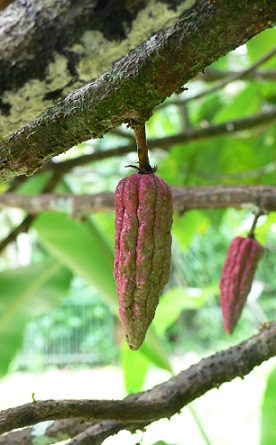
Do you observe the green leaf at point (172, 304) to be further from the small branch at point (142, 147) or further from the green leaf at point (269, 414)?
the small branch at point (142, 147)

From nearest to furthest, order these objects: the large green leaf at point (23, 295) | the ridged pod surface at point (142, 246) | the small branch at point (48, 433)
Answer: the ridged pod surface at point (142, 246) < the small branch at point (48, 433) < the large green leaf at point (23, 295)

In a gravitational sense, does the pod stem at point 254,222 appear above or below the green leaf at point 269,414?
above

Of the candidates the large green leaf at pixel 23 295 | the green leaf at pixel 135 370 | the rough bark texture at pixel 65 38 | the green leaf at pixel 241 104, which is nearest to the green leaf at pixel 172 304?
the large green leaf at pixel 23 295

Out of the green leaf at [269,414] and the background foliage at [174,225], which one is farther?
the background foliage at [174,225]

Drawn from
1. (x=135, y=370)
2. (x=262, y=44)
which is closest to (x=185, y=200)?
(x=135, y=370)

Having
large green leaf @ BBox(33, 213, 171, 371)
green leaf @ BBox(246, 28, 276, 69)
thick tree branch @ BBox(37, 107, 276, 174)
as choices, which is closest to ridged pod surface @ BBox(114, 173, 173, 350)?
large green leaf @ BBox(33, 213, 171, 371)

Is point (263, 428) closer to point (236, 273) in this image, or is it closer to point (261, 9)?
point (236, 273)

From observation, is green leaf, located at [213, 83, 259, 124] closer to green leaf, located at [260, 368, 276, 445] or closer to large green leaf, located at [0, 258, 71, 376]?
large green leaf, located at [0, 258, 71, 376]

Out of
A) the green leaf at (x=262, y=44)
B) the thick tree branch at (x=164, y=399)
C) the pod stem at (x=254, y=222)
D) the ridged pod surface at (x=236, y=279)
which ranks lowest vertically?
the thick tree branch at (x=164, y=399)
